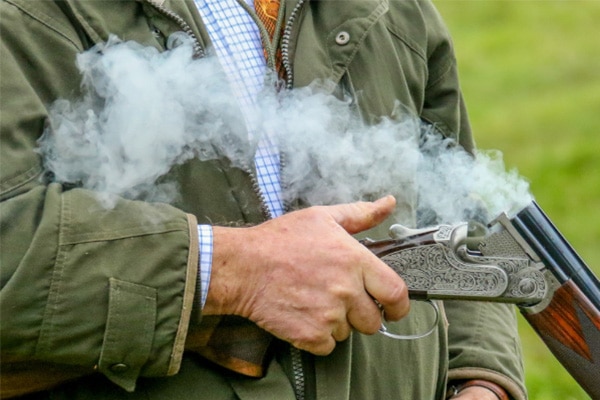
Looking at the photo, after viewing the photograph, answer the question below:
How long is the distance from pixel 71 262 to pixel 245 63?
0.86 m

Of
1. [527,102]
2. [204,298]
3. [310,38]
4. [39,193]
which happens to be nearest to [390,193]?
[310,38]

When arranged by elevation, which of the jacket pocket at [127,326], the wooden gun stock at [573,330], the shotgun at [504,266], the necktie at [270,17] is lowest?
the wooden gun stock at [573,330]

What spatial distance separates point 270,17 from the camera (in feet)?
12.1

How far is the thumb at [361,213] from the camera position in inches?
131

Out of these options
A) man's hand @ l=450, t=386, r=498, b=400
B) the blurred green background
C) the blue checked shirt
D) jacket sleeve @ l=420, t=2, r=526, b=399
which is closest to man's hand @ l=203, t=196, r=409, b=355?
the blue checked shirt

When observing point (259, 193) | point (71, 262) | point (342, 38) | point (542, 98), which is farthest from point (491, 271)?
point (542, 98)

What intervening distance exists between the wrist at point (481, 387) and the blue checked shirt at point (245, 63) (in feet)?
3.09

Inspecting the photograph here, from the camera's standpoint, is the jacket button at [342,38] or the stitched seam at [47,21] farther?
the jacket button at [342,38]

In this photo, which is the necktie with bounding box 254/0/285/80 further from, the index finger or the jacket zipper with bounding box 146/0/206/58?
the index finger

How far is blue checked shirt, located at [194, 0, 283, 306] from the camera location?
3.51m

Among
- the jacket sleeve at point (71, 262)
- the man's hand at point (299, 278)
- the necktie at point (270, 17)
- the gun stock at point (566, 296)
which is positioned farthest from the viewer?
the necktie at point (270, 17)

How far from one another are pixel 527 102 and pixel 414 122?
808 centimetres

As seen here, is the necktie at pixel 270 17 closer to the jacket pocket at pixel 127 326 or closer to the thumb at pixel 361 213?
the thumb at pixel 361 213

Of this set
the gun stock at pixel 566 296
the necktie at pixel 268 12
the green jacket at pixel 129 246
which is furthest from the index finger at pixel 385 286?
the necktie at pixel 268 12
